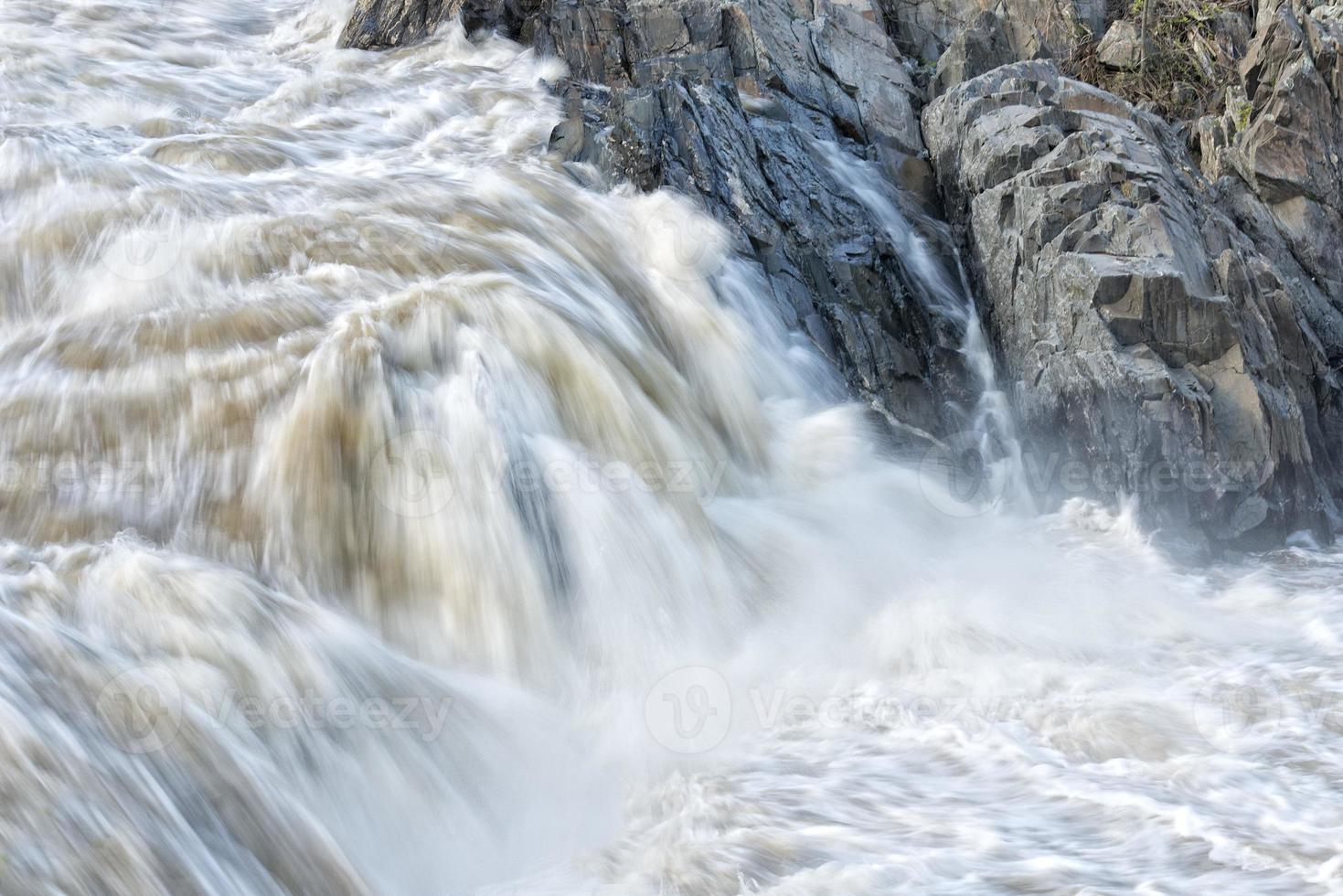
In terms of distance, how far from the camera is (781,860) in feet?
10.3

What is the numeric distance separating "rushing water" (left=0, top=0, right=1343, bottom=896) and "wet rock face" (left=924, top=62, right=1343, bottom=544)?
1.32 ft

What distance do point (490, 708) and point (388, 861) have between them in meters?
0.77

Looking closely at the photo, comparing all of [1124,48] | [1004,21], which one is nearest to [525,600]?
[1004,21]

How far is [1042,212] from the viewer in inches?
259

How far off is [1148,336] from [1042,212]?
1.06 meters

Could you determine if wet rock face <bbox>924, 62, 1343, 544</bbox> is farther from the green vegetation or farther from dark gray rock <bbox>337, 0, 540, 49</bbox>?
dark gray rock <bbox>337, 0, 540, 49</bbox>

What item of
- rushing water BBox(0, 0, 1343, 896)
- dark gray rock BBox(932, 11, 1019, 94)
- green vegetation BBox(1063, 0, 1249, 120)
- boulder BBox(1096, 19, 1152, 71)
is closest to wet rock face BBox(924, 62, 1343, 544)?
rushing water BBox(0, 0, 1343, 896)

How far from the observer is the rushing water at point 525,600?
3.04 metres

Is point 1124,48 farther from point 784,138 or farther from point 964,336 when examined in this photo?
point 964,336

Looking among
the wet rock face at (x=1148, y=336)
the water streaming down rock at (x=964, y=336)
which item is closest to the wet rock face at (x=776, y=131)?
the water streaming down rock at (x=964, y=336)

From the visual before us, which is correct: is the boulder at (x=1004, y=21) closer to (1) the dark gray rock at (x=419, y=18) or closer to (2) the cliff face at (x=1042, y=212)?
(2) the cliff face at (x=1042, y=212)

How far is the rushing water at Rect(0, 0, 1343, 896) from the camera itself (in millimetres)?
3045

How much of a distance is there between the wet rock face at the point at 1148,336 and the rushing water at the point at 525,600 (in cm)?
40

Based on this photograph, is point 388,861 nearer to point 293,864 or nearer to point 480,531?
point 293,864
